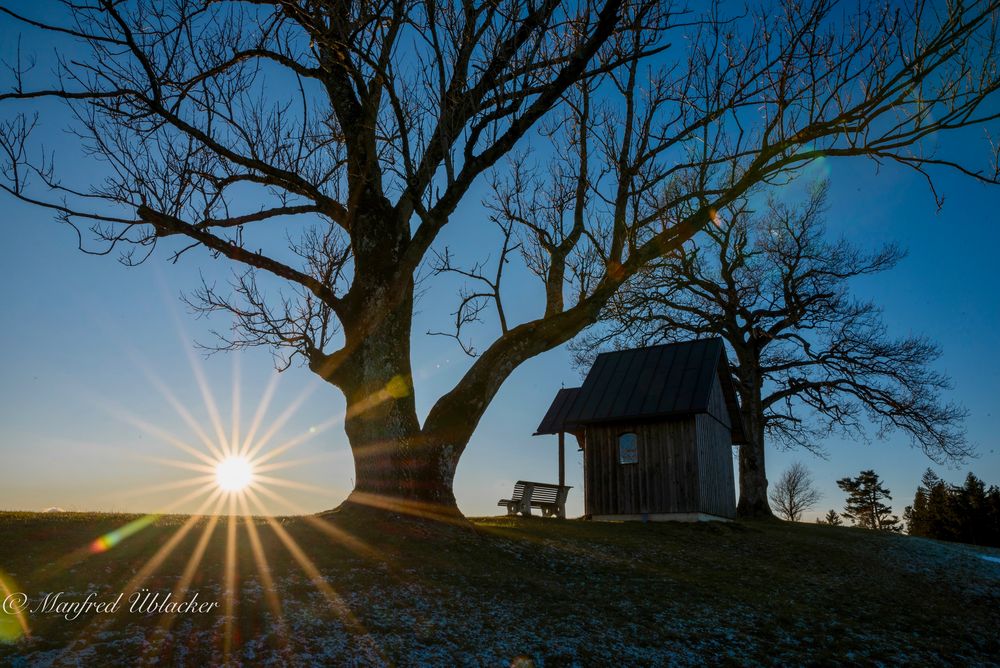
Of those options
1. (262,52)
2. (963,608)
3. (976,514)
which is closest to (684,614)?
(963,608)

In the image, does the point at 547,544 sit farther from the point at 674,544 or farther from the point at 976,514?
the point at 976,514

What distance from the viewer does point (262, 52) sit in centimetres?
1003

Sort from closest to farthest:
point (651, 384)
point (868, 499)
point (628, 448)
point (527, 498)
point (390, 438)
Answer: point (390, 438), point (527, 498), point (628, 448), point (651, 384), point (868, 499)

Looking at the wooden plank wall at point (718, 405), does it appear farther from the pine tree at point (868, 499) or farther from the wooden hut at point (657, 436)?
the pine tree at point (868, 499)

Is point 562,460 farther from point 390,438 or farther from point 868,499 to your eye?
point 868,499

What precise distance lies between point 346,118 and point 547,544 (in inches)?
309

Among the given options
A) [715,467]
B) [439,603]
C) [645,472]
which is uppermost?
[715,467]

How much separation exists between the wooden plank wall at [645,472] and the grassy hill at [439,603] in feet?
23.8

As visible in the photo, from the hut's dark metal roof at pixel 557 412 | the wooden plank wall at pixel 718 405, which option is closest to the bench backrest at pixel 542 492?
the hut's dark metal roof at pixel 557 412

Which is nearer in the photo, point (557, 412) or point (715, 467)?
point (715, 467)

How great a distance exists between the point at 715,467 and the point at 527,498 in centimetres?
625

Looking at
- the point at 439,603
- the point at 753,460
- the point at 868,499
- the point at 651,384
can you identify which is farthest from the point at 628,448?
the point at 868,499

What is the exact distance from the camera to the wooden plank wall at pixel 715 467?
20.0m

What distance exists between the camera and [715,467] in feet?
71.0
